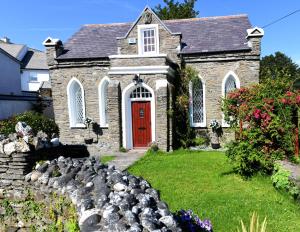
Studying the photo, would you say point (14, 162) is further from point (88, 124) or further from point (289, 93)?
point (88, 124)

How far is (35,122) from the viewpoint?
1908 cm

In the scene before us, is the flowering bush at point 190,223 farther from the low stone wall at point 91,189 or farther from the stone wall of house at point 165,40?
the stone wall of house at point 165,40

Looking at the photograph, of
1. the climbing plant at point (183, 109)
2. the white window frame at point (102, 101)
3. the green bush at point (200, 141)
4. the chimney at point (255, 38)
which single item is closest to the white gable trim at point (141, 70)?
the climbing plant at point (183, 109)

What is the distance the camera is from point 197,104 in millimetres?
17797

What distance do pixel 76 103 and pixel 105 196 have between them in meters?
15.3

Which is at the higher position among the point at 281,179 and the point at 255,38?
the point at 255,38

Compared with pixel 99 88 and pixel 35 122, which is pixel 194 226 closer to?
pixel 99 88

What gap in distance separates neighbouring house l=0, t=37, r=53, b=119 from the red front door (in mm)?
12655

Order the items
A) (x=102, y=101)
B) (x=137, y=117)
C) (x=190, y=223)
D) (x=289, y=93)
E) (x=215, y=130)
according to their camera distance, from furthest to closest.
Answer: (x=102, y=101), (x=215, y=130), (x=137, y=117), (x=289, y=93), (x=190, y=223)

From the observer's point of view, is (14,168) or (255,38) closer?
(14,168)

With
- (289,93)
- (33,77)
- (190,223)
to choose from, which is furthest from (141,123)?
(33,77)

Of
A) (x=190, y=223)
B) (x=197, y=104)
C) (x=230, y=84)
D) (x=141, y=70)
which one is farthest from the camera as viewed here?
(x=197, y=104)

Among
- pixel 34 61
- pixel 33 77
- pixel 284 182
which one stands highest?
pixel 34 61

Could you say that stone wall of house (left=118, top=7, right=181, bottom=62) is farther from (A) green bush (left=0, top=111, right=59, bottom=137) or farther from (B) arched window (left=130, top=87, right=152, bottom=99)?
(A) green bush (left=0, top=111, right=59, bottom=137)
